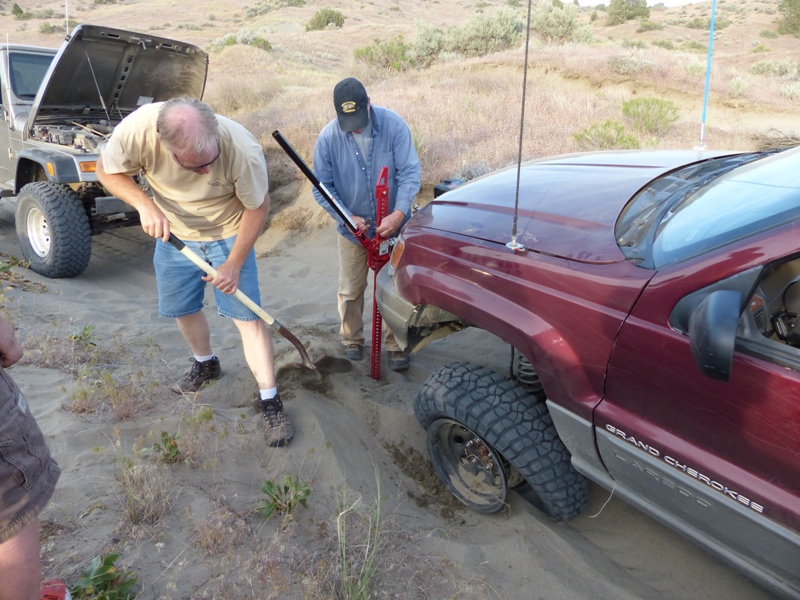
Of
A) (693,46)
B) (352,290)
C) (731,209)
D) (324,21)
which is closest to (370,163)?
(352,290)

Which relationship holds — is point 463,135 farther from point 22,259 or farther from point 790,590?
point 790,590

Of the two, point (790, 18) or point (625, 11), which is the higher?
point (625, 11)

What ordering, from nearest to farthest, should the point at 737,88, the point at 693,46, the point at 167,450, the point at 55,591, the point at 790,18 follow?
the point at 55,591 < the point at 167,450 < the point at 737,88 < the point at 693,46 < the point at 790,18

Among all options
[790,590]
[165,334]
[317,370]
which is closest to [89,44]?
[165,334]

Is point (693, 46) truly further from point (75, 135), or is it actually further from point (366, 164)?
point (366, 164)

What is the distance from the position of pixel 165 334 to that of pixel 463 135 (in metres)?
5.46

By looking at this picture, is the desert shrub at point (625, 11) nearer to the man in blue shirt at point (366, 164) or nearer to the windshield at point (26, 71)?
the windshield at point (26, 71)

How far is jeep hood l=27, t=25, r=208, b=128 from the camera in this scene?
5.65m

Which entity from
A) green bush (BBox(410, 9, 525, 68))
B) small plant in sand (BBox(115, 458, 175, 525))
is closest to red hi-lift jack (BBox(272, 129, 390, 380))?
small plant in sand (BBox(115, 458, 175, 525))

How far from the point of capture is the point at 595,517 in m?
2.73

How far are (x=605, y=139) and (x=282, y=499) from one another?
662 centimetres

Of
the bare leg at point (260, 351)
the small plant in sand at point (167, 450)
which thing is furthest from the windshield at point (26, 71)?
the small plant in sand at point (167, 450)

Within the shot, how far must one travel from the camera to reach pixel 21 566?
1.59 metres

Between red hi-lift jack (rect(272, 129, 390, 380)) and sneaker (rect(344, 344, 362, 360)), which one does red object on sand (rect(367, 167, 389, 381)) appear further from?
sneaker (rect(344, 344, 362, 360))
